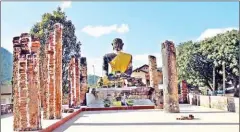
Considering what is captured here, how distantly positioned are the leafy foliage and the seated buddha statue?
8.67m

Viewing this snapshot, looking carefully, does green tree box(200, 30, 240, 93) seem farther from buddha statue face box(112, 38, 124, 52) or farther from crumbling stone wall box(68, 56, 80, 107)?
crumbling stone wall box(68, 56, 80, 107)

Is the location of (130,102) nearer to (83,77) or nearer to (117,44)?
(83,77)

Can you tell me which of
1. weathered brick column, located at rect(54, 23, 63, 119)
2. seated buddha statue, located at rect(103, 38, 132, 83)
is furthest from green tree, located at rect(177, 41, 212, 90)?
weathered brick column, located at rect(54, 23, 63, 119)

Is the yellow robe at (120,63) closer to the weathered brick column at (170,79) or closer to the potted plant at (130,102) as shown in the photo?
the potted plant at (130,102)

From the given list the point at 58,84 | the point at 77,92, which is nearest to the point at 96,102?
the point at 77,92

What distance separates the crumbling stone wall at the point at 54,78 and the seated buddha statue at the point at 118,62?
33.0 ft

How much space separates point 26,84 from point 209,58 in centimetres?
2279

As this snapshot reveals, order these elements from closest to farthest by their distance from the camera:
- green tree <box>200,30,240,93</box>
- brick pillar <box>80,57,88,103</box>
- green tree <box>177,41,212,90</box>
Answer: brick pillar <box>80,57,88,103</box>
green tree <box>200,30,240,93</box>
green tree <box>177,41,212,90</box>

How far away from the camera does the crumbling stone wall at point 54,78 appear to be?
977 centimetres

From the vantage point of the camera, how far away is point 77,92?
1566 cm

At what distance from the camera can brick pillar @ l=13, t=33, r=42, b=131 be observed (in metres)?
6.96

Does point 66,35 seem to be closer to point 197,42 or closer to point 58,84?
point 58,84

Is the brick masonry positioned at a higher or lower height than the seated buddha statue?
lower


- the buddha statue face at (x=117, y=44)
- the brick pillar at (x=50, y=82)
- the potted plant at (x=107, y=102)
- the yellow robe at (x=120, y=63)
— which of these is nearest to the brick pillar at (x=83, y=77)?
the potted plant at (x=107, y=102)
